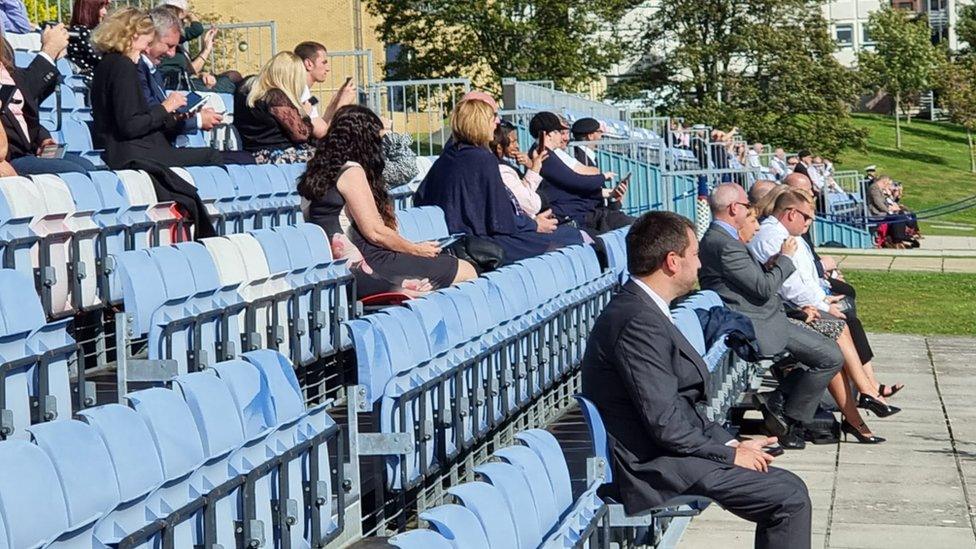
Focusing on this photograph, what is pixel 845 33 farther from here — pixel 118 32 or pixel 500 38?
pixel 118 32

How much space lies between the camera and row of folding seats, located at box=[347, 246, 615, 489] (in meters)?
5.80

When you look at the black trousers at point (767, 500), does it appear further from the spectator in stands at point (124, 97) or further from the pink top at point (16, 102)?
the pink top at point (16, 102)

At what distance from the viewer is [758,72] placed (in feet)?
173

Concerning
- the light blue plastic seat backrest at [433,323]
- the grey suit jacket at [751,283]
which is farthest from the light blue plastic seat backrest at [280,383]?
the grey suit jacket at [751,283]

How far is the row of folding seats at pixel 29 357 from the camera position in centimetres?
521

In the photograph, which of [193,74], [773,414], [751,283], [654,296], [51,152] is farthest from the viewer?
[193,74]

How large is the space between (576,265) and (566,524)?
518cm

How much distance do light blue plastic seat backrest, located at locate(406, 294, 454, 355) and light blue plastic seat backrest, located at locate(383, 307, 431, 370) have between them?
0.04m

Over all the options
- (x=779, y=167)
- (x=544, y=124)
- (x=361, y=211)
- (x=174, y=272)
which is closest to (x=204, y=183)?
(x=361, y=211)

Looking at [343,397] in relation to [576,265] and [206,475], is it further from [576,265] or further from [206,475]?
[576,265]

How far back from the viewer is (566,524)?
4.32m

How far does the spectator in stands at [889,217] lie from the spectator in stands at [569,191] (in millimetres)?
19007

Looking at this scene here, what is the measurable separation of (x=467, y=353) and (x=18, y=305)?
1984 mm

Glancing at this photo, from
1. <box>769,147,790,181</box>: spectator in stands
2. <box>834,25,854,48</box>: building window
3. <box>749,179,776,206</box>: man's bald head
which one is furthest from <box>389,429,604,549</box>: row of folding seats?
<box>834,25,854,48</box>: building window
